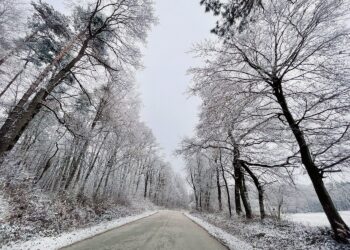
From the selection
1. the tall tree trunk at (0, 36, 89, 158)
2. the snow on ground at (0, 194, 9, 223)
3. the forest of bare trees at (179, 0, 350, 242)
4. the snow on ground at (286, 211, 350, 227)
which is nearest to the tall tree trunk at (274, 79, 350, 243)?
the forest of bare trees at (179, 0, 350, 242)

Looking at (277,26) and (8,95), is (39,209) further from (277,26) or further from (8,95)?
(8,95)

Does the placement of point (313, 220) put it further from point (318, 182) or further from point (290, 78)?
point (290, 78)

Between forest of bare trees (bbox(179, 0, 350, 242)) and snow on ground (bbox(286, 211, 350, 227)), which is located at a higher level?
forest of bare trees (bbox(179, 0, 350, 242))

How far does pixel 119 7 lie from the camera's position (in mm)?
7930

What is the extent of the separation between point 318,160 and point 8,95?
2024cm

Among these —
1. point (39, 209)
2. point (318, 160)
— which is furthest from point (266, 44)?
point (39, 209)

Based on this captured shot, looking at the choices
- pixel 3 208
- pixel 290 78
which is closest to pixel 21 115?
pixel 3 208

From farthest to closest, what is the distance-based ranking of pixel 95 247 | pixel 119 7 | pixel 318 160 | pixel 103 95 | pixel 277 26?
pixel 103 95 < pixel 119 7 < pixel 318 160 < pixel 277 26 < pixel 95 247

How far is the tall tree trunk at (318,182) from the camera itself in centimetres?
529

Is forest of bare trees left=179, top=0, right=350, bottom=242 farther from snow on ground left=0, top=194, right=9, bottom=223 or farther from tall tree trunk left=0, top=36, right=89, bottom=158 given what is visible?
snow on ground left=0, top=194, right=9, bottom=223

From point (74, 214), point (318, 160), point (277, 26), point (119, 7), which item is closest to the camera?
point (277, 26)

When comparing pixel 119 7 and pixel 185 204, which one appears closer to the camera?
pixel 119 7

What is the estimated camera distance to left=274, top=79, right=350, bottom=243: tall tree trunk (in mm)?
5289

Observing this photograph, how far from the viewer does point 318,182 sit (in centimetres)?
592
